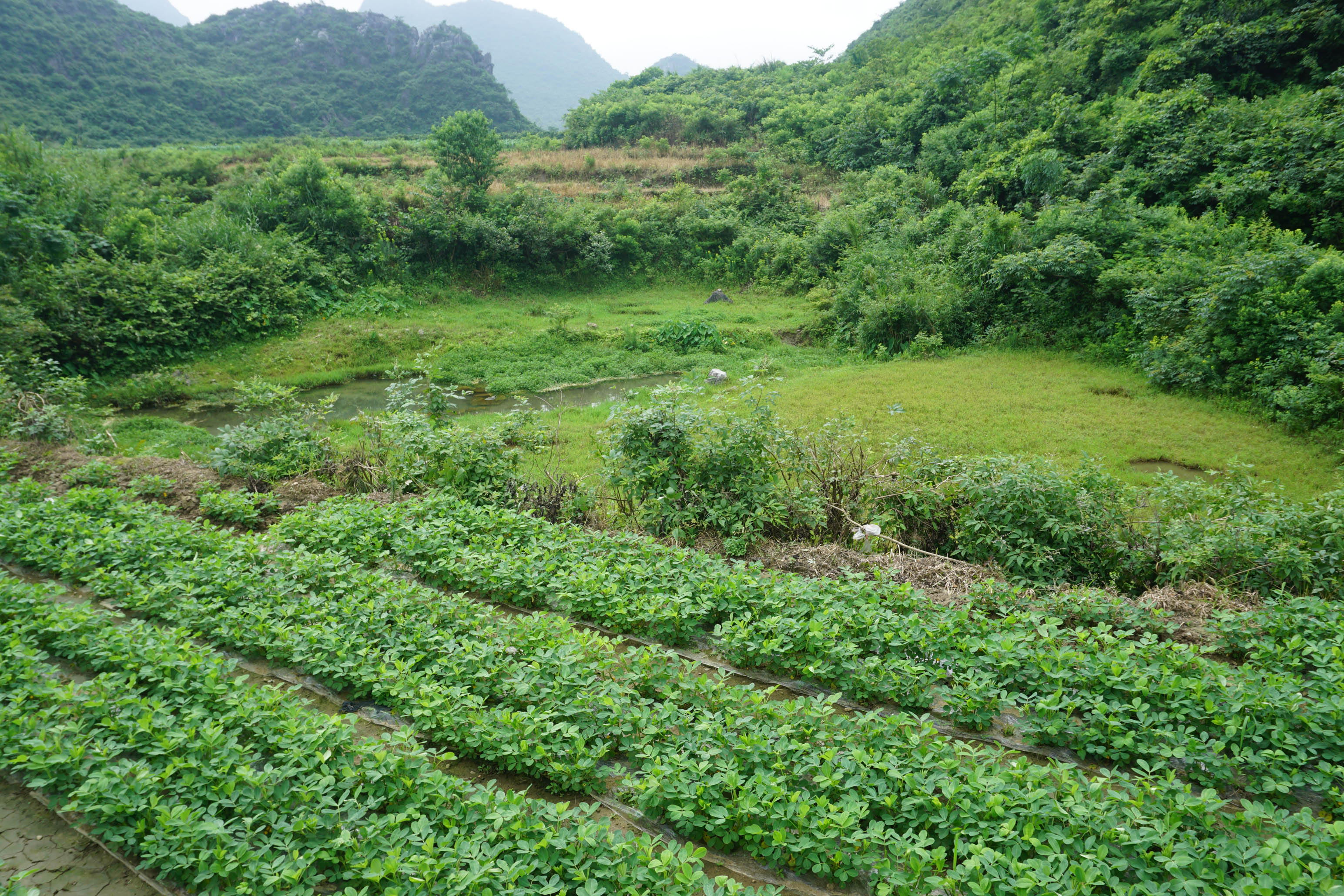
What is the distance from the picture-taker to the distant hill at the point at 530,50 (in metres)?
96.8

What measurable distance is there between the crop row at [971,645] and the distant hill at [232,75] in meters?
41.3

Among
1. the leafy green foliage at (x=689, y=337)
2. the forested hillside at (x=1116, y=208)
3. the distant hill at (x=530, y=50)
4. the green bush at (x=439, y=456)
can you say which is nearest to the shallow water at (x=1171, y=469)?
the forested hillside at (x=1116, y=208)

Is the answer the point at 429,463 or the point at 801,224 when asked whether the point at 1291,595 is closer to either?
the point at 429,463

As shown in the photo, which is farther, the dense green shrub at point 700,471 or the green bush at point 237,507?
the green bush at point 237,507

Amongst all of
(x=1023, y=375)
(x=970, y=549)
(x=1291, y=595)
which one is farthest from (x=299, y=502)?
(x=1023, y=375)

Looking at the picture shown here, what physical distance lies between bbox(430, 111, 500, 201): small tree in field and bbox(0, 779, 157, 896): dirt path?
73.5 feet

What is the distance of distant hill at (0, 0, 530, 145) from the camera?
1352 inches

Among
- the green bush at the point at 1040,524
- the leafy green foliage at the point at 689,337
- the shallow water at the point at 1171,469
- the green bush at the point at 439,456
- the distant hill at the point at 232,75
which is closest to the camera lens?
the green bush at the point at 1040,524

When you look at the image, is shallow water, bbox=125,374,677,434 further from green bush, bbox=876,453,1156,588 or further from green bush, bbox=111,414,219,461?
green bush, bbox=876,453,1156,588

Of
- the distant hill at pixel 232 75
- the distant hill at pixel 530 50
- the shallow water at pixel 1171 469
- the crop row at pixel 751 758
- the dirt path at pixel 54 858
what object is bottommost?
the dirt path at pixel 54 858

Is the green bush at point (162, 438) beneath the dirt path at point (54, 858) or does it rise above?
beneath

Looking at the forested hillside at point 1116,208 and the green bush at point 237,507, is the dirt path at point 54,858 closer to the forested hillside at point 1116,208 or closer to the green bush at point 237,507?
the green bush at point 237,507

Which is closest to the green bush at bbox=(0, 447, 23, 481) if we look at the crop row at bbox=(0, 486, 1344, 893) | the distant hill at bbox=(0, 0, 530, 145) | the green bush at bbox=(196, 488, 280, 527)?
the green bush at bbox=(196, 488, 280, 527)

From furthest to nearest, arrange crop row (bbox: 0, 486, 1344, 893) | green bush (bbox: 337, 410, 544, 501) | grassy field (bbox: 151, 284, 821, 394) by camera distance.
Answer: grassy field (bbox: 151, 284, 821, 394) → green bush (bbox: 337, 410, 544, 501) → crop row (bbox: 0, 486, 1344, 893)
